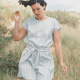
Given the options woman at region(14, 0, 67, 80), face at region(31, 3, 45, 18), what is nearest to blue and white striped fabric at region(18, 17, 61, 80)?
woman at region(14, 0, 67, 80)

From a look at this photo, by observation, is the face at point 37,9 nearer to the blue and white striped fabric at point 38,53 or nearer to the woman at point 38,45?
the woman at point 38,45

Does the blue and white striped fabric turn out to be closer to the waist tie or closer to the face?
the waist tie

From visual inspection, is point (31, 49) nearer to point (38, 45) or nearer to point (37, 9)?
point (38, 45)

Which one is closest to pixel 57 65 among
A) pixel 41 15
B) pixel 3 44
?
pixel 41 15

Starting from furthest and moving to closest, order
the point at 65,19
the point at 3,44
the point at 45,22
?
the point at 65,19
the point at 3,44
the point at 45,22

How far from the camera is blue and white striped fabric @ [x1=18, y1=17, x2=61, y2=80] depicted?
198 cm

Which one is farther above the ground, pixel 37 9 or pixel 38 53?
pixel 37 9

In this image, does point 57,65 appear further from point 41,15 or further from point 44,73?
point 41,15

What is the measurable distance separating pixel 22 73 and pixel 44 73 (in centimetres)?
30

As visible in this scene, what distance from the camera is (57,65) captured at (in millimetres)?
3322

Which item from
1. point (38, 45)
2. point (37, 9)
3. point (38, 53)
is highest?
point (37, 9)

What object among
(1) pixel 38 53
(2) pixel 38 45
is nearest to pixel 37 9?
(2) pixel 38 45

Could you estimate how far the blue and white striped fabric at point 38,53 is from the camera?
1977 millimetres

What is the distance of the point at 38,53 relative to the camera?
2.00 meters
